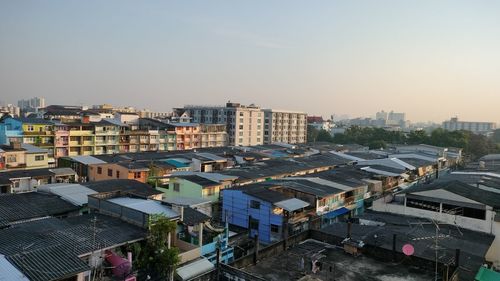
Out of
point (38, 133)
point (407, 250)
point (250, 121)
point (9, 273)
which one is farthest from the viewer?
point (250, 121)

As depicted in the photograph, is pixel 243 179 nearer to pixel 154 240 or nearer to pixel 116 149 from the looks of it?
pixel 154 240

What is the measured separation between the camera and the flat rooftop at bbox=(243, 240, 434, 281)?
1245 cm

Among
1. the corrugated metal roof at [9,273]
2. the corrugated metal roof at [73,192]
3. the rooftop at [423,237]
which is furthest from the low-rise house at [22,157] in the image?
the rooftop at [423,237]

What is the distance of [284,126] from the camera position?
8894cm

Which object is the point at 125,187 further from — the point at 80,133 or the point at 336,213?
the point at 80,133

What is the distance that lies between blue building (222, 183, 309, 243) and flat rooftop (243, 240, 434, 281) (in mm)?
8046

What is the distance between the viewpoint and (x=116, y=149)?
52.2 m

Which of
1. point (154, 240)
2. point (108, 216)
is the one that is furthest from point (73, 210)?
point (154, 240)

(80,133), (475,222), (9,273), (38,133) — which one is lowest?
(475,222)

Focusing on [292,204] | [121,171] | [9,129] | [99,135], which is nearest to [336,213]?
[292,204]

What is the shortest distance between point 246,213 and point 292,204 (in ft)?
10.1

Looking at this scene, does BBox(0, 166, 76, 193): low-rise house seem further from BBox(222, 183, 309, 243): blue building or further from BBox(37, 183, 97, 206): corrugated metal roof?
BBox(222, 183, 309, 243): blue building

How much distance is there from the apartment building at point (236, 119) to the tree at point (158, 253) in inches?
2466

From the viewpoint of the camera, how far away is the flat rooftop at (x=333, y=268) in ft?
40.8
